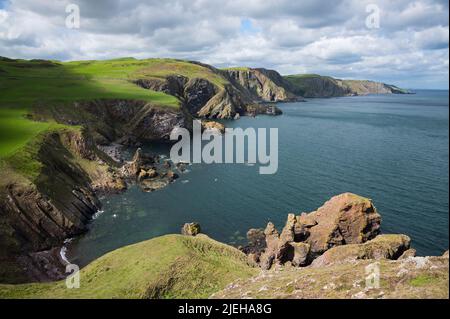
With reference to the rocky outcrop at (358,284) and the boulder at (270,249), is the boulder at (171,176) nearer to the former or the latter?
the boulder at (270,249)

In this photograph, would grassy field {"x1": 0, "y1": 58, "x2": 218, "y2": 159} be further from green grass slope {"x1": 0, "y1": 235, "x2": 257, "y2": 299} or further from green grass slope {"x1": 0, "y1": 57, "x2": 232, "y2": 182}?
green grass slope {"x1": 0, "y1": 235, "x2": 257, "y2": 299}

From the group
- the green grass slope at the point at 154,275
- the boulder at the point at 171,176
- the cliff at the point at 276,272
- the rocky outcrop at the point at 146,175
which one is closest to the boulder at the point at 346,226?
the cliff at the point at 276,272

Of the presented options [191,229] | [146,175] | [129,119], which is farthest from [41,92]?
[191,229]

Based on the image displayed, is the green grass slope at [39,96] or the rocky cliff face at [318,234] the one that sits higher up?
the green grass slope at [39,96]
